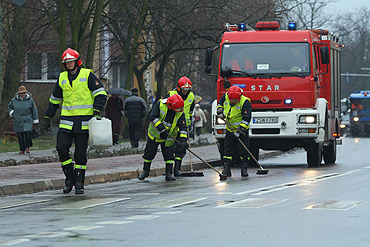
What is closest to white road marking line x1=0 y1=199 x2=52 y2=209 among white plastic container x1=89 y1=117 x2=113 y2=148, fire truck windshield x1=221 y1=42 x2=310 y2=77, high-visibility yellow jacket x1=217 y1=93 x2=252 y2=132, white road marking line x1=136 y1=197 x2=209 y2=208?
white road marking line x1=136 y1=197 x2=209 y2=208

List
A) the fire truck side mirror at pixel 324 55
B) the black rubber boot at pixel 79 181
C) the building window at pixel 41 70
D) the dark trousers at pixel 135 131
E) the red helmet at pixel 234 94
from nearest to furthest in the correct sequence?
1. the black rubber boot at pixel 79 181
2. the red helmet at pixel 234 94
3. the fire truck side mirror at pixel 324 55
4. the dark trousers at pixel 135 131
5. the building window at pixel 41 70

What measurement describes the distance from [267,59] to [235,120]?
10.2ft

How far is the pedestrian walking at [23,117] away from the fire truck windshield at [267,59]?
5441 mm

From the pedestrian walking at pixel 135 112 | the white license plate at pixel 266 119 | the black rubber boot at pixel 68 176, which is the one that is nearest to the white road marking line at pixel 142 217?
the black rubber boot at pixel 68 176

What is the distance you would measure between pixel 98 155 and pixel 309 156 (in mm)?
4961

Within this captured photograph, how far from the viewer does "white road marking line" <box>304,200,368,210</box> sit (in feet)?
36.8

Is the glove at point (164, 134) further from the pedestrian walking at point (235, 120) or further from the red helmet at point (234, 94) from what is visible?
the red helmet at point (234, 94)

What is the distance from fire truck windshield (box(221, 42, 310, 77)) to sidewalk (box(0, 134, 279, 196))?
92.6 inches

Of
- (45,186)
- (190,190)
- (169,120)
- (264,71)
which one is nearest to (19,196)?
(45,186)

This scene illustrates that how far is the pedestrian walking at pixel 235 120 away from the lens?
17406 mm

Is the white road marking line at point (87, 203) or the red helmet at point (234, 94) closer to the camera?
the white road marking line at point (87, 203)

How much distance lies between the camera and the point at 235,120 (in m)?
17.6

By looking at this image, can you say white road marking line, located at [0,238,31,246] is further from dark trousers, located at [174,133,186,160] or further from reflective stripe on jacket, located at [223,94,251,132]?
reflective stripe on jacket, located at [223,94,251,132]

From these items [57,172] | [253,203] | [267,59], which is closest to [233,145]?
[267,59]
